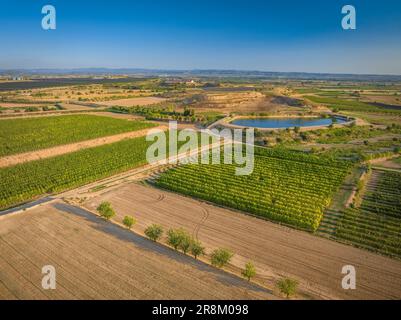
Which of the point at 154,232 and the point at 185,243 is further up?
the point at 154,232

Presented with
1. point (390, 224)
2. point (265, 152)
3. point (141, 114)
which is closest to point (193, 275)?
point (390, 224)

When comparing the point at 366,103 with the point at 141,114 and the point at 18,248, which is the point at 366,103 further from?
the point at 18,248

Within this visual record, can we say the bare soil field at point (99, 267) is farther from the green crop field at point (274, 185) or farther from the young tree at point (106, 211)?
the green crop field at point (274, 185)

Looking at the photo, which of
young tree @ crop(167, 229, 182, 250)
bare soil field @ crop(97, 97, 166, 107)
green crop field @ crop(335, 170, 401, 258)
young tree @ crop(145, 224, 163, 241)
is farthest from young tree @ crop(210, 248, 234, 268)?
bare soil field @ crop(97, 97, 166, 107)

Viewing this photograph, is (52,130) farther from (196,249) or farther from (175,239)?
(196,249)

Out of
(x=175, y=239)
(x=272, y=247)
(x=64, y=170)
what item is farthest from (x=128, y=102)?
(x=272, y=247)
